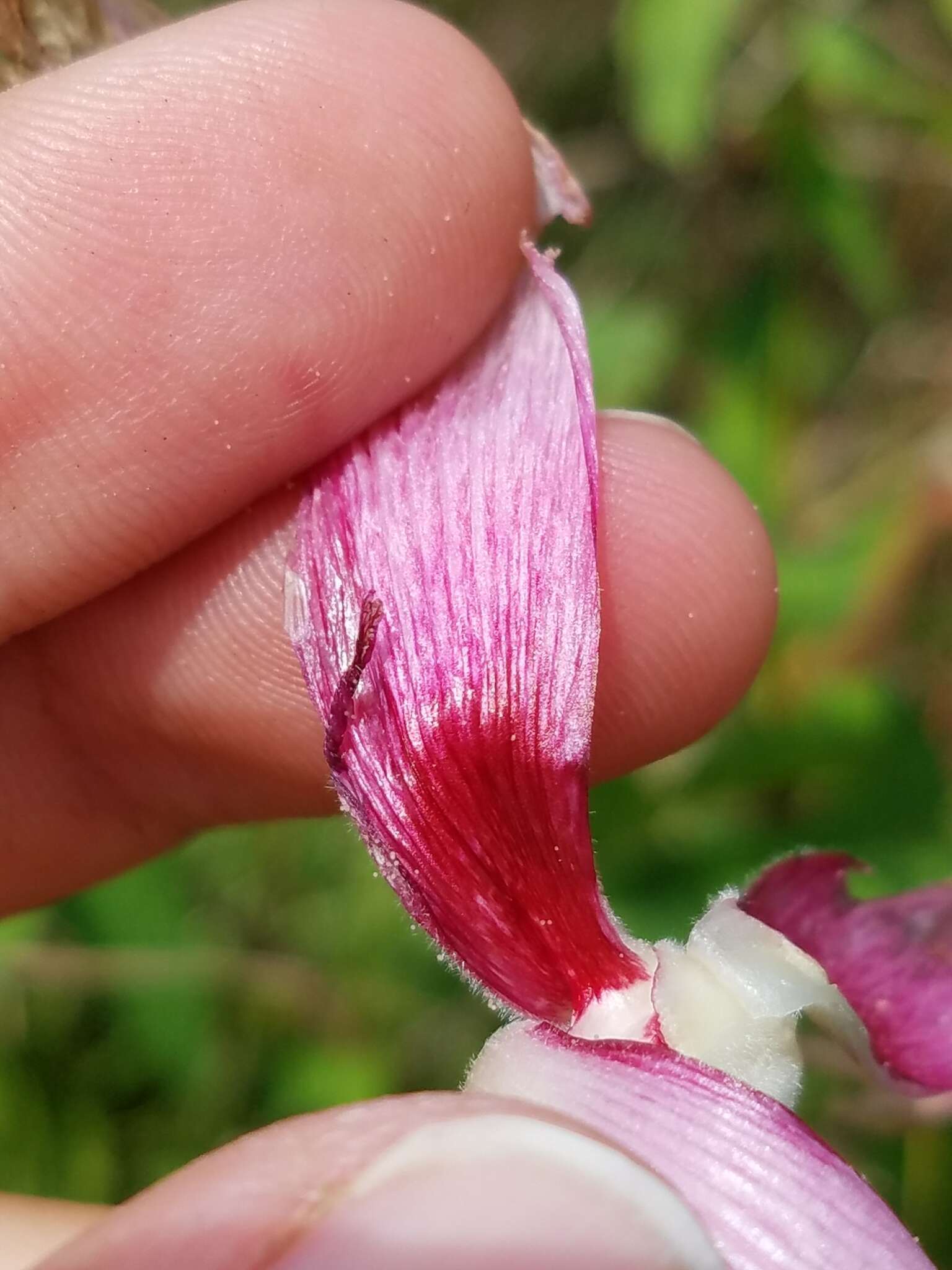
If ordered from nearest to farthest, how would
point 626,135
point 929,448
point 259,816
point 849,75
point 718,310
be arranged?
point 259,816 < point 849,75 < point 929,448 < point 718,310 < point 626,135

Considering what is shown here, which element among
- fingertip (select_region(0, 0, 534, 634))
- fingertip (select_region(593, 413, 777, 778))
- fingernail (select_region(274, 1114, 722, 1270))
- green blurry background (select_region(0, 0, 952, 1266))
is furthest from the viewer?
green blurry background (select_region(0, 0, 952, 1266))

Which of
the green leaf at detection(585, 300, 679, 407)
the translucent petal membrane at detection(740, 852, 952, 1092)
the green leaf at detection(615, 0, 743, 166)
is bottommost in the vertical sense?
the green leaf at detection(585, 300, 679, 407)

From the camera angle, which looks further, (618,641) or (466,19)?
(466,19)

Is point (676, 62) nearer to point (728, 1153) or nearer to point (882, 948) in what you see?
point (882, 948)

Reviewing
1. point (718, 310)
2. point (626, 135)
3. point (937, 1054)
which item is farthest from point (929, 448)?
point (937, 1054)

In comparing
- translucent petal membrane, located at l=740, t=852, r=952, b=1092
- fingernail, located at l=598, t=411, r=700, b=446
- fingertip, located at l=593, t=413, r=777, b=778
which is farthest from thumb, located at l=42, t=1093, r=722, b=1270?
fingernail, located at l=598, t=411, r=700, b=446

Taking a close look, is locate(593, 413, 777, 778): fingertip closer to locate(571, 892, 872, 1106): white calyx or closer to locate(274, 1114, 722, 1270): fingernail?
locate(571, 892, 872, 1106): white calyx

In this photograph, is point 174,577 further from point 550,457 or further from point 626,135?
point 626,135

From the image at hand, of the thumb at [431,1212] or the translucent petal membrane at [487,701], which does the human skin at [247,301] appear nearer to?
the translucent petal membrane at [487,701]
